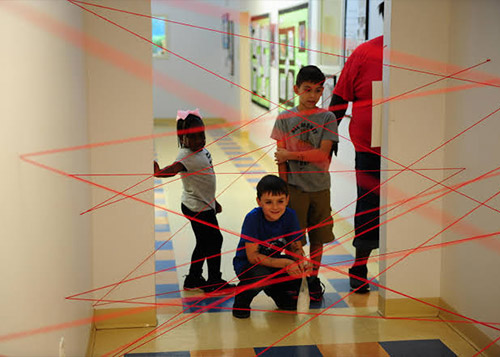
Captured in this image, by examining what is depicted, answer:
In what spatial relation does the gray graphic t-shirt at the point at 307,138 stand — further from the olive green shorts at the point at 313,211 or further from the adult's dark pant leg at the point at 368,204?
the adult's dark pant leg at the point at 368,204

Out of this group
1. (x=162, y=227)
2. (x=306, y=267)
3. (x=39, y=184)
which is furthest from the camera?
(x=162, y=227)

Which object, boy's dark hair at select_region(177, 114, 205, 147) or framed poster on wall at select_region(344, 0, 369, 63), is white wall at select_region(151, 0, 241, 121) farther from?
boy's dark hair at select_region(177, 114, 205, 147)

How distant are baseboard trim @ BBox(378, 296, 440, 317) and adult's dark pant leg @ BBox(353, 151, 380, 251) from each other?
0.51 m

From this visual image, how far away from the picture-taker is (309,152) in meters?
3.84

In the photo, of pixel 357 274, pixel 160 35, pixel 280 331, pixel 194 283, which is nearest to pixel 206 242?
pixel 194 283

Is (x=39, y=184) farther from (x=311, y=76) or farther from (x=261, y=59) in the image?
(x=261, y=59)

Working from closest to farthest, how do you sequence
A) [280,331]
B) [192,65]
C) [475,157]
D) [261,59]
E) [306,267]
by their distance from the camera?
[475,157]
[280,331]
[306,267]
[261,59]
[192,65]

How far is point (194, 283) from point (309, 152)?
108 cm

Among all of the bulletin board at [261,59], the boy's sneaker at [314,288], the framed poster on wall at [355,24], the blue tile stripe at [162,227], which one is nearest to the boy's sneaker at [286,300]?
the boy's sneaker at [314,288]

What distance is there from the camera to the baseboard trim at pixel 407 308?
3.71m

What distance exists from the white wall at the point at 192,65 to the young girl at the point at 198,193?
9.64 m

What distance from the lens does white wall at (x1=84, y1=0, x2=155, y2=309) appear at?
3348 mm

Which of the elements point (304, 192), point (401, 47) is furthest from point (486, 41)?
point (304, 192)

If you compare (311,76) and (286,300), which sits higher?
(311,76)
